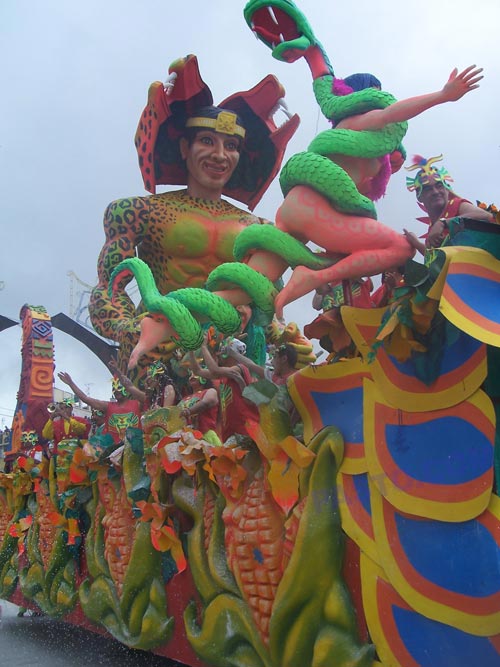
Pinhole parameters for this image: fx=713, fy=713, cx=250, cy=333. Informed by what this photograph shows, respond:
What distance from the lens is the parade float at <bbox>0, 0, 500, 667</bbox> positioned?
6.16 feet

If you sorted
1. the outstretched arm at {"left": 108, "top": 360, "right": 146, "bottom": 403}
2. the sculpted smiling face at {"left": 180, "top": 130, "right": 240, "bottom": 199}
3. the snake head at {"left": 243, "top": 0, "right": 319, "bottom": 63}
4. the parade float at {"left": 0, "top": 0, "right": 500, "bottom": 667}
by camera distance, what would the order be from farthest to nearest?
the sculpted smiling face at {"left": 180, "top": 130, "right": 240, "bottom": 199}, the outstretched arm at {"left": 108, "top": 360, "right": 146, "bottom": 403}, the snake head at {"left": 243, "top": 0, "right": 319, "bottom": 63}, the parade float at {"left": 0, "top": 0, "right": 500, "bottom": 667}

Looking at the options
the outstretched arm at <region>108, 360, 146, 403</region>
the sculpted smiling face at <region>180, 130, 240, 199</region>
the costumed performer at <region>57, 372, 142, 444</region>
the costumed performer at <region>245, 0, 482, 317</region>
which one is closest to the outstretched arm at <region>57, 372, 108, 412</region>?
the costumed performer at <region>57, 372, 142, 444</region>

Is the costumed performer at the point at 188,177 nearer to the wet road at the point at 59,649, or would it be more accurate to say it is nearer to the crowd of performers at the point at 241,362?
→ the crowd of performers at the point at 241,362

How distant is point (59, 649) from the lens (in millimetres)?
4566

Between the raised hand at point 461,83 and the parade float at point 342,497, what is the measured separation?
0.34 m

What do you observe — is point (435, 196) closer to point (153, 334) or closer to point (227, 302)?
point (227, 302)

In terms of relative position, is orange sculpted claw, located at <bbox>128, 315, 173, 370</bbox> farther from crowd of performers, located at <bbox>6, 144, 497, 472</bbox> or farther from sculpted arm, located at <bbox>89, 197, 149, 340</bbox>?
sculpted arm, located at <bbox>89, 197, 149, 340</bbox>

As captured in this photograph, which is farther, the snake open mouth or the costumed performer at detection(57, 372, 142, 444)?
the costumed performer at detection(57, 372, 142, 444)

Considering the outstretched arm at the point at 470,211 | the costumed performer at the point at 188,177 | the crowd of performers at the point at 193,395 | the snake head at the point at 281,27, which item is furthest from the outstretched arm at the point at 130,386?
the outstretched arm at the point at 470,211

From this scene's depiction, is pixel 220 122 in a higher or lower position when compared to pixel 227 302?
higher

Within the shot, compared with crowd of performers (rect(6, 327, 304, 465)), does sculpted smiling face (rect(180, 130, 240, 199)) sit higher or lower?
higher

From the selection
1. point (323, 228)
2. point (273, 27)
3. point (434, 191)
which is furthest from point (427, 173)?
point (273, 27)

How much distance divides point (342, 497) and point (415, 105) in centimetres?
141

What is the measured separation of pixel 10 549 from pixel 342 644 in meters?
4.34
